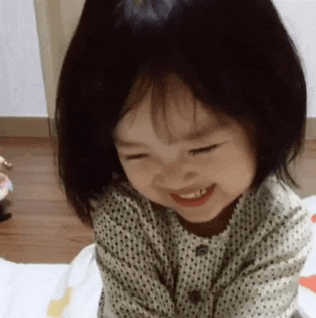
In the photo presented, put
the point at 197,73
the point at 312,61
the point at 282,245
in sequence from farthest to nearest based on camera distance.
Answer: the point at 312,61 < the point at 282,245 < the point at 197,73

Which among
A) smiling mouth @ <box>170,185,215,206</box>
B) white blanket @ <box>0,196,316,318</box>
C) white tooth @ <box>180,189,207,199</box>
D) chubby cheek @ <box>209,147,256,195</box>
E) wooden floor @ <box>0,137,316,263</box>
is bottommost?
wooden floor @ <box>0,137,316,263</box>

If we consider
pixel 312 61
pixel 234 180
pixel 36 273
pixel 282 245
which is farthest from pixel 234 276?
pixel 312 61

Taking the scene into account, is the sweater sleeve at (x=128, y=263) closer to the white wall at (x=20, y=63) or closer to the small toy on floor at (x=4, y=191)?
the small toy on floor at (x=4, y=191)

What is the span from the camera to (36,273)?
1.14 meters

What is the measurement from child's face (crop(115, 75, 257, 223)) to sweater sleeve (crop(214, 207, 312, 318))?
0.12m

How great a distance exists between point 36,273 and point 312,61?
4.48 ft

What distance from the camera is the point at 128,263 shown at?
68 centimetres

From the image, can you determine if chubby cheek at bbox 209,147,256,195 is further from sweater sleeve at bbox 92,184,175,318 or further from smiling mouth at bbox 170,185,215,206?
sweater sleeve at bbox 92,184,175,318

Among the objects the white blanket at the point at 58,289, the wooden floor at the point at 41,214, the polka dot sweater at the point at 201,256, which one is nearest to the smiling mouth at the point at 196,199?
the polka dot sweater at the point at 201,256

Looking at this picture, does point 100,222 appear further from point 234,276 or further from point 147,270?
point 234,276

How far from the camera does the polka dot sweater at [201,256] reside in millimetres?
666

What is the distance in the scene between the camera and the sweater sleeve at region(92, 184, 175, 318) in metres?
0.68

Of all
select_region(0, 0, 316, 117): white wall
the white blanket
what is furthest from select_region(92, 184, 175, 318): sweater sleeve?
Result: select_region(0, 0, 316, 117): white wall

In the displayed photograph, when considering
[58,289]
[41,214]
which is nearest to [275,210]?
[58,289]
